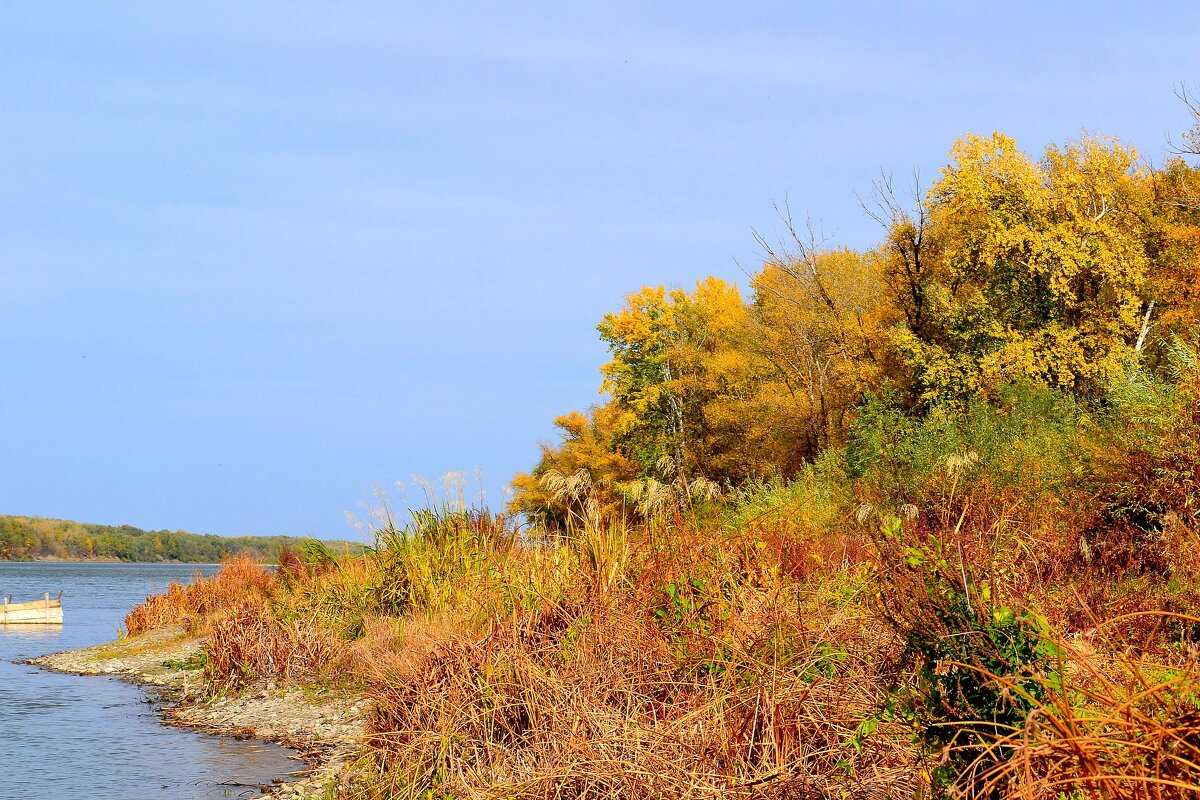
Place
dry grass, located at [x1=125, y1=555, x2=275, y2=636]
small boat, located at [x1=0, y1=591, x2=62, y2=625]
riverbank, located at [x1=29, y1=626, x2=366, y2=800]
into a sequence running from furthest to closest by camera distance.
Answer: small boat, located at [x1=0, y1=591, x2=62, y2=625] → dry grass, located at [x1=125, y1=555, x2=275, y2=636] → riverbank, located at [x1=29, y1=626, x2=366, y2=800]

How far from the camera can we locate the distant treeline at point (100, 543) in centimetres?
14975

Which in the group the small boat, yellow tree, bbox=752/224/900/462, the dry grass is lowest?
the small boat

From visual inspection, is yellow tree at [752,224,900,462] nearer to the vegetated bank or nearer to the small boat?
the vegetated bank

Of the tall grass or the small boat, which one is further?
the small boat

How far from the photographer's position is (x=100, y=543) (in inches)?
6590

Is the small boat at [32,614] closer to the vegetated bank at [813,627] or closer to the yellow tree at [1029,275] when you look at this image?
the vegetated bank at [813,627]

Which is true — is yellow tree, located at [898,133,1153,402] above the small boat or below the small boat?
above

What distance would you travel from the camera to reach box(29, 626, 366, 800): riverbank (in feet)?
35.7

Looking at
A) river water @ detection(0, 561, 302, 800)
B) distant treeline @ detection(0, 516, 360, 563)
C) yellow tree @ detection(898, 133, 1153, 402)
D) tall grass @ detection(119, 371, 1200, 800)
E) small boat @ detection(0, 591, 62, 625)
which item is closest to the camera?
tall grass @ detection(119, 371, 1200, 800)

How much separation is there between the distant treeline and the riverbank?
421 ft

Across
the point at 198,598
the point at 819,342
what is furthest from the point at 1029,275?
the point at 198,598

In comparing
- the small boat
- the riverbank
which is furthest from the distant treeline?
the riverbank

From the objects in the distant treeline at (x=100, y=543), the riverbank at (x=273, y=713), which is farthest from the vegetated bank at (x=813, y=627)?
the distant treeline at (x=100, y=543)

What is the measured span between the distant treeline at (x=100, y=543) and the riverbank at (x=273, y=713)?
128404 millimetres
